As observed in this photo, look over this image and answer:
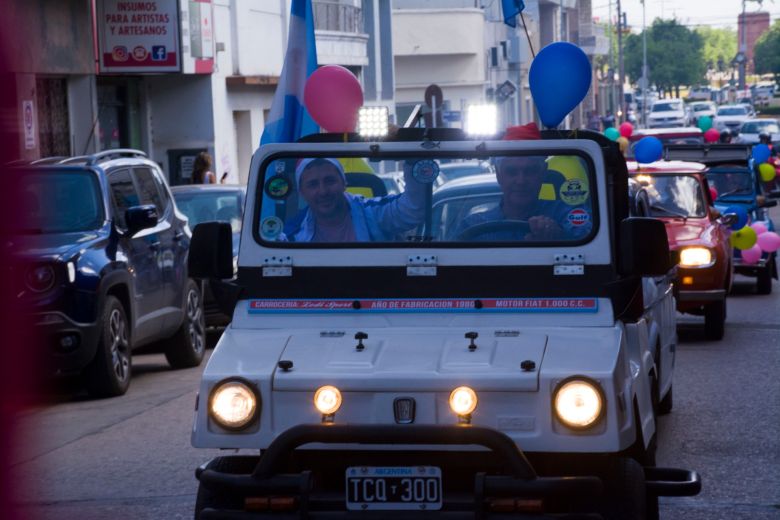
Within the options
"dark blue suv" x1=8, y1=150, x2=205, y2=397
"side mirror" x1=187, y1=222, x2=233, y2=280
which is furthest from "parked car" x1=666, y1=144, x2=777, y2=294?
"side mirror" x1=187, y1=222, x2=233, y2=280

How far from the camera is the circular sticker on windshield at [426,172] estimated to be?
6.29 m

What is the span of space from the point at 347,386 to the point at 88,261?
6.33m

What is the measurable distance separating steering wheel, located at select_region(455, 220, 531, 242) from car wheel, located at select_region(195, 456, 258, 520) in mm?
1415

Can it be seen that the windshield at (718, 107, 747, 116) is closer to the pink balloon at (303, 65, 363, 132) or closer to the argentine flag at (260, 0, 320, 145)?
the argentine flag at (260, 0, 320, 145)

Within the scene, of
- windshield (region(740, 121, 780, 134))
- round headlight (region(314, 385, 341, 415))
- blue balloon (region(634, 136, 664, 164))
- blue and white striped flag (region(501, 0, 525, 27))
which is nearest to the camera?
round headlight (region(314, 385, 341, 415))

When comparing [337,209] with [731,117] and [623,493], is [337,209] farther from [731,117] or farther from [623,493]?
[731,117]

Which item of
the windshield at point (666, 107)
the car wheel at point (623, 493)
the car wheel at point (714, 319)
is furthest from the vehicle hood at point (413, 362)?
the windshield at point (666, 107)

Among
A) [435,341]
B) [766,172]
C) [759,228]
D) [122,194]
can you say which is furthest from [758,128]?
[435,341]

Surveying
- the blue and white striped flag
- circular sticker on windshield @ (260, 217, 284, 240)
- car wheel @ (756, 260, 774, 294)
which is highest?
the blue and white striped flag

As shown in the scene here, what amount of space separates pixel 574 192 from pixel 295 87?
375 cm

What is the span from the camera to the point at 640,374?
6184 millimetres

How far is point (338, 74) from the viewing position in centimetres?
712

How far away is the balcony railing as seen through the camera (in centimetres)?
3800

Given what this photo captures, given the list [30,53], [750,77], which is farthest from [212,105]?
[750,77]
